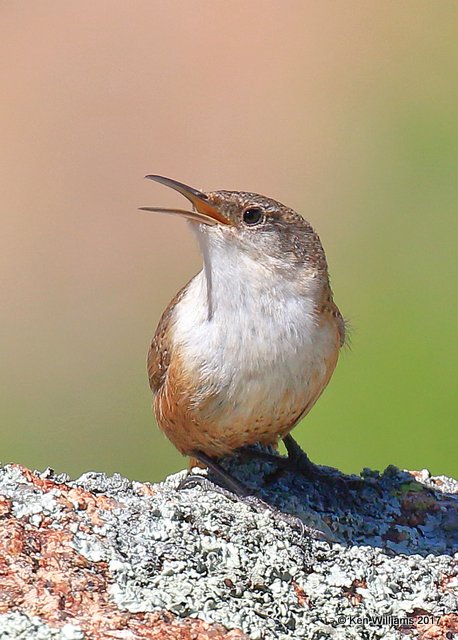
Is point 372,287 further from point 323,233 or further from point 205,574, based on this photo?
point 205,574

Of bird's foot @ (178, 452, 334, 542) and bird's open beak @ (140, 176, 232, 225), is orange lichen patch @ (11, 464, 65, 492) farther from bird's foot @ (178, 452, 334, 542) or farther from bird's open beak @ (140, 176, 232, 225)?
bird's open beak @ (140, 176, 232, 225)

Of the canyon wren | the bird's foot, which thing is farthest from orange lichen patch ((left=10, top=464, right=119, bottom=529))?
the canyon wren

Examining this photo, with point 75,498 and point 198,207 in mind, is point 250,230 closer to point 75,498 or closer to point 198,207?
point 198,207

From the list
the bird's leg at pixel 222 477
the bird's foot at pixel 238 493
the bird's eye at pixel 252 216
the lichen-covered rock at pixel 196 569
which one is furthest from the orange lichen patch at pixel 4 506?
the bird's eye at pixel 252 216

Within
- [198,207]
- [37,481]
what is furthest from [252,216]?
[37,481]

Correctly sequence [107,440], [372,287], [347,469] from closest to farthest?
[347,469] < [107,440] < [372,287]

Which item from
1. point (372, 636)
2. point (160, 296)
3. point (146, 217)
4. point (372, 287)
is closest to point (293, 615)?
point (372, 636)
